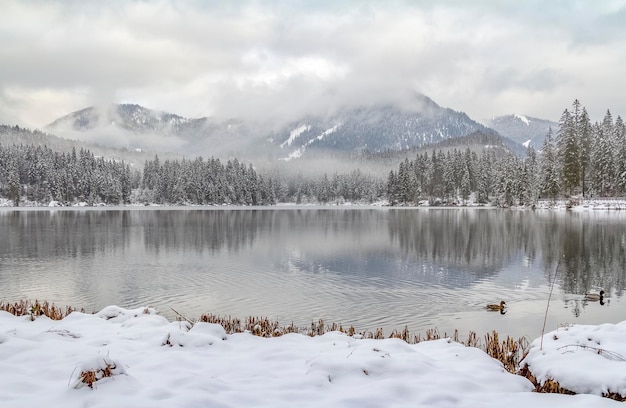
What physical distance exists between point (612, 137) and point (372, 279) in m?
98.1

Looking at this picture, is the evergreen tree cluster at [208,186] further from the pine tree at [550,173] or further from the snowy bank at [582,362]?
the snowy bank at [582,362]

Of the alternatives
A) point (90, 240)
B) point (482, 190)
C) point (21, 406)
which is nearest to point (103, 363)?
point (21, 406)

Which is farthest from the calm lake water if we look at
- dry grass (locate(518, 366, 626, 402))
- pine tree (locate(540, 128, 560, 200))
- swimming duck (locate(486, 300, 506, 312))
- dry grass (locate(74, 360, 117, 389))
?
pine tree (locate(540, 128, 560, 200))

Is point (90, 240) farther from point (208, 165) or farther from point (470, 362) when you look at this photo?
point (208, 165)

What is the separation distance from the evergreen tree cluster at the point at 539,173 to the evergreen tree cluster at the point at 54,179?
372 ft

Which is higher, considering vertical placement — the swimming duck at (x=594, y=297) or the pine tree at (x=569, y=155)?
the pine tree at (x=569, y=155)

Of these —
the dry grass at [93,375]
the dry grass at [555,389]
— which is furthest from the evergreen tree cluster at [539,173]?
the dry grass at [93,375]

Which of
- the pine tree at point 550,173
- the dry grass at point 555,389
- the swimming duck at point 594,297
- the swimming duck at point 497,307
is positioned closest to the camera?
the dry grass at point 555,389

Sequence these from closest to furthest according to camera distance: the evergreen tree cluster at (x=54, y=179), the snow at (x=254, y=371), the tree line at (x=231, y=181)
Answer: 1. the snow at (x=254, y=371)
2. the tree line at (x=231, y=181)
3. the evergreen tree cluster at (x=54, y=179)

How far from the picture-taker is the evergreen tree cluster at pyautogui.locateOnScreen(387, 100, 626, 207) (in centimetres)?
9369

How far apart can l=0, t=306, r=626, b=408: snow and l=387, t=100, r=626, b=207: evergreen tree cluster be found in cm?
9770

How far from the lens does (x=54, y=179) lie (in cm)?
16275

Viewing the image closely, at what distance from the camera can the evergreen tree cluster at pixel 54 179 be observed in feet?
536

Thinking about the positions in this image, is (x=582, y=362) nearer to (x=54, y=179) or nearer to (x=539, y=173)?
(x=539, y=173)
